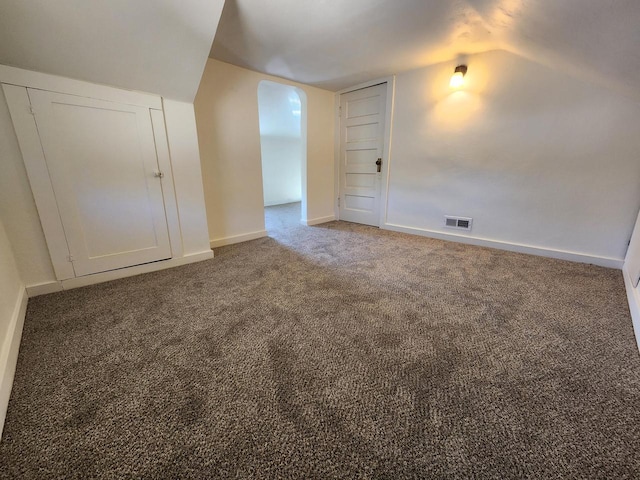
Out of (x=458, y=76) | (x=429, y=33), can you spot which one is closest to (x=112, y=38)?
(x=429, y=33)

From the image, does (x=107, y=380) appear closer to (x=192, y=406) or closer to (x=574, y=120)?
(x=192, y=406)

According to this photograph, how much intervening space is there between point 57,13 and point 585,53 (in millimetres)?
3315

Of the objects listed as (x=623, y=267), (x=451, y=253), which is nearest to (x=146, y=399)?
(x=451, y=253)

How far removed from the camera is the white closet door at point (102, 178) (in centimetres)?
176

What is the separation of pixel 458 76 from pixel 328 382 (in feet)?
10.3

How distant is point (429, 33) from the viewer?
2148mm

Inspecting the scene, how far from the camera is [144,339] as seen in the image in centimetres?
135

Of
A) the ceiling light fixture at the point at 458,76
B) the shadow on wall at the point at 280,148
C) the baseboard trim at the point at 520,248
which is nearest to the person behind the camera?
the baseboard trim at the point at 520,248

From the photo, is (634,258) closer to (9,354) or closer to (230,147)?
(230,147)

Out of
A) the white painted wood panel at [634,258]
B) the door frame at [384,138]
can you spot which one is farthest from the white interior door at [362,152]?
the white painted wood panel at [634,258]

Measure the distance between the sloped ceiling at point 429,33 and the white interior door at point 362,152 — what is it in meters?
0.74

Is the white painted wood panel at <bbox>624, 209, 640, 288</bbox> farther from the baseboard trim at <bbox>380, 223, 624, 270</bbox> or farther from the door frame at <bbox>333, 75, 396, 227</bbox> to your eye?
the door frame at <bbox>333, 75, 396, 227</bbox>

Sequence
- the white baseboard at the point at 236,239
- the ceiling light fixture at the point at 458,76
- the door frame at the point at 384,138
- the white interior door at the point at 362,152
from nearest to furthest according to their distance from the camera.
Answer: the ceiling light fixture at the point at 458,76, the white baseboard at the point at 236,239, the door frame at the point at 384,138, the white interior door at the point at 362,152

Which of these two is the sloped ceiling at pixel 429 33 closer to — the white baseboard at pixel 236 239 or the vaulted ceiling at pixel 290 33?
the vaulted ceiling at pixel 290 33
